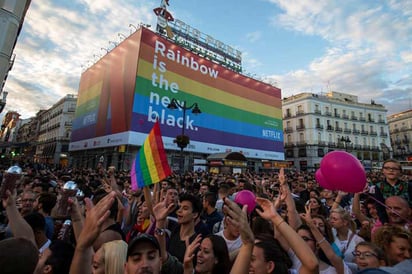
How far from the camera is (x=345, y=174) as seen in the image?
146 inches

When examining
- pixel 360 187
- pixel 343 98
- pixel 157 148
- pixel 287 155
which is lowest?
pixel 360 187

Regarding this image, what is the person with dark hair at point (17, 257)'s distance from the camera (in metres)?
1.32

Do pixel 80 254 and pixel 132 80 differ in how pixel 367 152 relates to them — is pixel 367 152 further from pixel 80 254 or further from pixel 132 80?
pixel 80 254

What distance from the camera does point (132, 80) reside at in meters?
24.7

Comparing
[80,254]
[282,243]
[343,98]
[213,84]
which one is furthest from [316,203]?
[343,98]

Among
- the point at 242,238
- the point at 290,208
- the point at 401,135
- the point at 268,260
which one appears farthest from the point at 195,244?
the point at 401,135

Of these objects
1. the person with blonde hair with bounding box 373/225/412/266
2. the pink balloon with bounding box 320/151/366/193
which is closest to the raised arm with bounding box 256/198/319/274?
the person with blonde hair with bounding box 373/225/412/266

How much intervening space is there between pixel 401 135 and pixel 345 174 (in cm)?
6463

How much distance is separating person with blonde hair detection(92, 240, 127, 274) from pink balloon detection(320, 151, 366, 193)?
129 inches

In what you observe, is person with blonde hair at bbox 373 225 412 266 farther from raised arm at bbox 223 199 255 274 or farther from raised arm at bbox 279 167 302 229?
raised arm at bbox 223 199 255 274

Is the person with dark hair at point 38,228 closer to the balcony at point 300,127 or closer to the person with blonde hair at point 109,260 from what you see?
the person with blonde hair at point 109,260

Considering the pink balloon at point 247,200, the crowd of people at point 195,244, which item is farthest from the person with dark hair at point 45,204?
the pink balloon at point 247,200

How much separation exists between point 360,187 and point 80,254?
388 cm

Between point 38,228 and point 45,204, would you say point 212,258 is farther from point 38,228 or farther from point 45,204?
point 45,204
